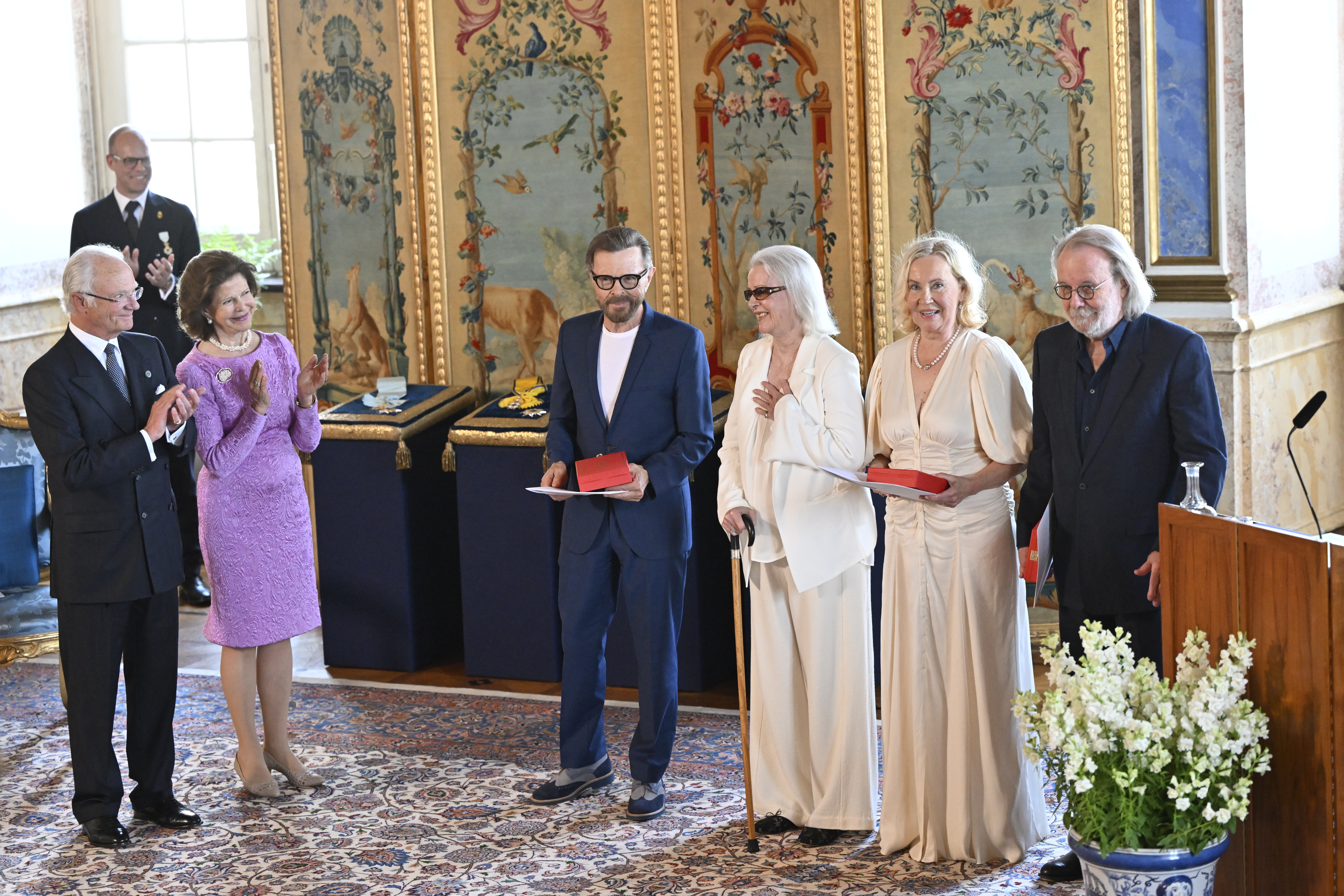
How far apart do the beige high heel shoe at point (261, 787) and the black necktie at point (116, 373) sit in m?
1.29

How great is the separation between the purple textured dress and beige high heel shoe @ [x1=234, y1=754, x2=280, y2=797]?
47cm

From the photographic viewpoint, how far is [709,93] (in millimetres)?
6516

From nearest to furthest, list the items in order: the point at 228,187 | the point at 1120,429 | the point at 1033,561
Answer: the point at 1120,429 → the point at 1033,561 → the point at 228,187

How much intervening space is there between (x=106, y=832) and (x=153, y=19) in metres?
5.78

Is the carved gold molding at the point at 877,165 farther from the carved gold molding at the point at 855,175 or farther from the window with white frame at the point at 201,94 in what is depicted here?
the window with white frame at the point at 201,94

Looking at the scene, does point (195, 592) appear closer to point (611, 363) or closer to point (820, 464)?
point (611, 363)

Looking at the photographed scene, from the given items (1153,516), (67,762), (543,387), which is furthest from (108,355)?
(1153,516)

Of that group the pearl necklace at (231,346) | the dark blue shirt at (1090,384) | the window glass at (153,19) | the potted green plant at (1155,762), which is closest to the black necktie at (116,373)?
the pearl necklace at (231,346)

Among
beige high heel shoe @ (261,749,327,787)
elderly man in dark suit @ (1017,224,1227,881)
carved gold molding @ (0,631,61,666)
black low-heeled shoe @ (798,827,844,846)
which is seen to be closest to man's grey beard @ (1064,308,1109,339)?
elderly man in dark suit @ (1017,224,1227,881)

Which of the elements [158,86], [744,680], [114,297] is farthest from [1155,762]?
[158,86]

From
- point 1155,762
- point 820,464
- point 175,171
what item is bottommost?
point 1155,762

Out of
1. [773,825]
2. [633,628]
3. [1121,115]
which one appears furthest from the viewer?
[1121,115]

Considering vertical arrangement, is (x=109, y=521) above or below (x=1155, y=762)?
above

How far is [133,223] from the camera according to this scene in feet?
24.7
